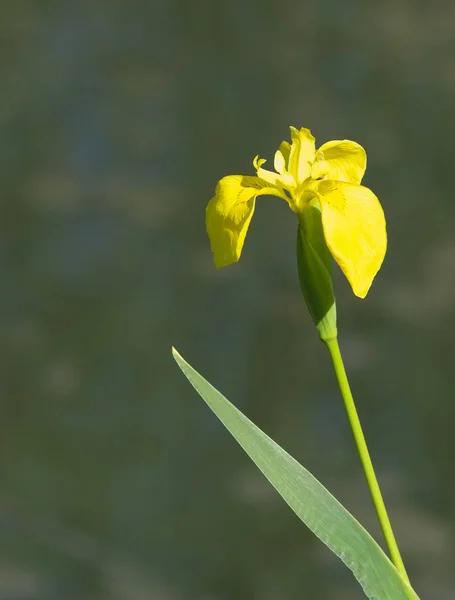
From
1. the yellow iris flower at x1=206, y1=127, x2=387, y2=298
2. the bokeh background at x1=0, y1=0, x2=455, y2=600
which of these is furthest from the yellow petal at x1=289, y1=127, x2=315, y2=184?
the bokeh background at x1=0, y1=0, x2=455, y2=600

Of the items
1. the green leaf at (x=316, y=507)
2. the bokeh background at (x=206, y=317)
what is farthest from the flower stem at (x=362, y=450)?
the bokeh background at (x=206, y=317)

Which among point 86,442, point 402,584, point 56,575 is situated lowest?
point 402,584

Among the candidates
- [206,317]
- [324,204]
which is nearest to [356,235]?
[324,204]

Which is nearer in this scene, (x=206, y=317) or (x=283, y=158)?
(x=283, y=158)

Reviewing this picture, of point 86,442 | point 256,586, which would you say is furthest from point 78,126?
point 256,586

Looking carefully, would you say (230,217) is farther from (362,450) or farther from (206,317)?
(206,317)

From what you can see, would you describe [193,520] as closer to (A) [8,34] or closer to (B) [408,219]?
(B) [408,219]
